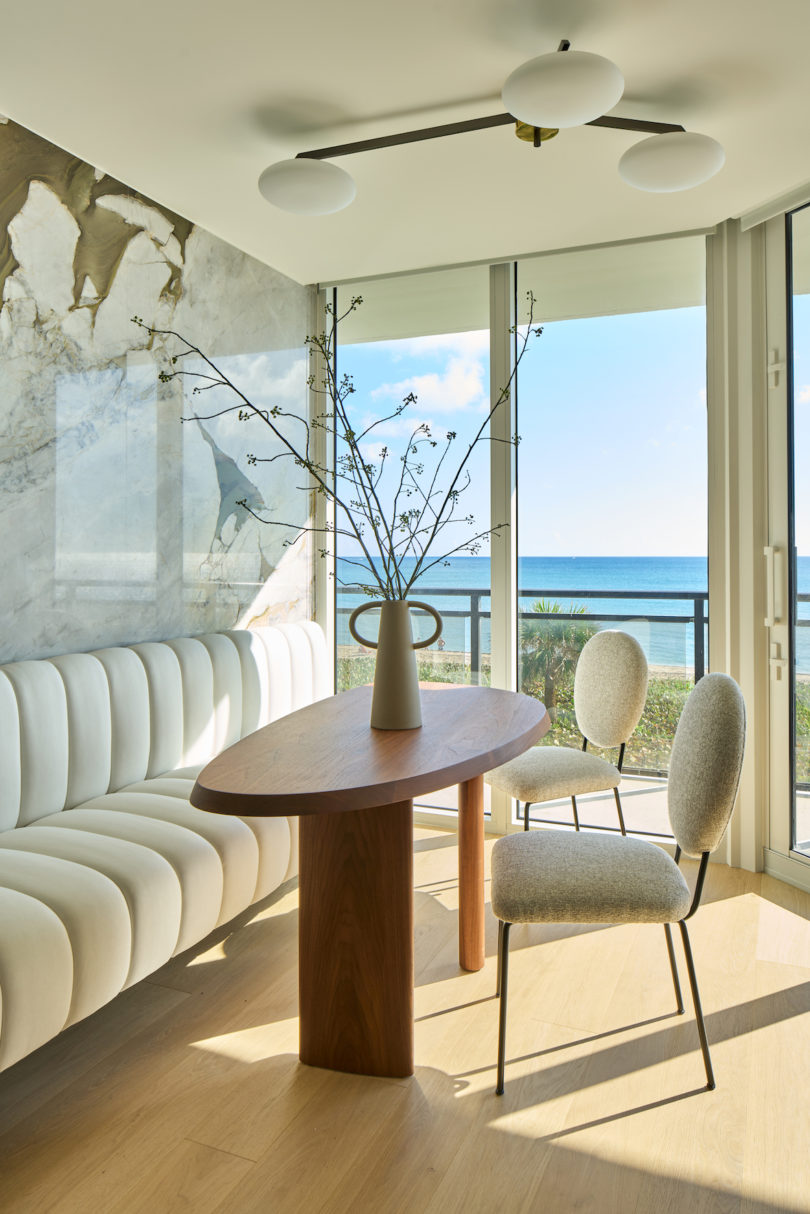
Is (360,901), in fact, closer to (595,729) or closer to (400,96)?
(595,729)

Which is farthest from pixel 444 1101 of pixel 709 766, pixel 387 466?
pixel 387 466

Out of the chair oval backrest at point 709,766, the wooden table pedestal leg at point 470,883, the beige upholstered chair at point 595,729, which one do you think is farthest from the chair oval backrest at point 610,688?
the chair oval backrest at point 709,766

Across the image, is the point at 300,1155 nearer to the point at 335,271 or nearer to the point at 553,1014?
the point at 553,1014

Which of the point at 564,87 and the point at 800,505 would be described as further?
the point at 800,505

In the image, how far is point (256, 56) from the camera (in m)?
2.12

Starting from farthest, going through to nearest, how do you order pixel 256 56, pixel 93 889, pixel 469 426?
pixel 469 426 → pixel 256 56 → pixel 93 889

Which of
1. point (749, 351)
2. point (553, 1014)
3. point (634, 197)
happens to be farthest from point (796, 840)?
point (634, 197)

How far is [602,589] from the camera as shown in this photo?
11.9 ft

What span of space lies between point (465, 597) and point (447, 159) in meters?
1.87

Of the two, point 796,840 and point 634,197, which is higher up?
point 634,197

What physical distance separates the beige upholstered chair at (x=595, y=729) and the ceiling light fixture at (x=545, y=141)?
5.18 feet

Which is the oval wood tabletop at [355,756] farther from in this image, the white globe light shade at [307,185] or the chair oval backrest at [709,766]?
the white globe light shade at [307,185]

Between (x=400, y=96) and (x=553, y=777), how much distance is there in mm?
2177

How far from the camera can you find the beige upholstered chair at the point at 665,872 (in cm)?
181
